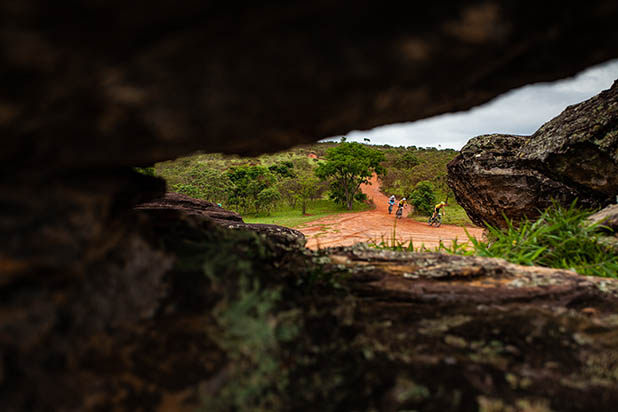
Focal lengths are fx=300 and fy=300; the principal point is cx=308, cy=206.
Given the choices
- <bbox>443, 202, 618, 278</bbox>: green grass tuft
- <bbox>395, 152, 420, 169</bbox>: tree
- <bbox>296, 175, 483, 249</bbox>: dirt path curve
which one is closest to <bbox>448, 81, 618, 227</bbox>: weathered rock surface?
<bbox>443, 202, 618, 278</bbox>: green grass tuft

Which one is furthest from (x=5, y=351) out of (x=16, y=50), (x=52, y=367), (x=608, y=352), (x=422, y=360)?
(x=608, y=352)

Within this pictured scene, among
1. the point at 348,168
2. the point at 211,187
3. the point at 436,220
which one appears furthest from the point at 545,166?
the point at 211,187

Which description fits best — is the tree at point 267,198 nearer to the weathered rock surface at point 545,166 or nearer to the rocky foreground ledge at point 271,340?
the weathered rock surface at point 545,166

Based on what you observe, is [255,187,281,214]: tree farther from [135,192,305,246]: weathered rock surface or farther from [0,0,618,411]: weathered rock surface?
[0,0,618,411]: weathered rock surface

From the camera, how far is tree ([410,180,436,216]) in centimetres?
1516

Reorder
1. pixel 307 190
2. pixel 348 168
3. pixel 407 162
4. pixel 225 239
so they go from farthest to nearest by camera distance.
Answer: pixel 407 162, pixel 307 190, pixel 348 168, pixel 225 239

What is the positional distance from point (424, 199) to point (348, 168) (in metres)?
4.69

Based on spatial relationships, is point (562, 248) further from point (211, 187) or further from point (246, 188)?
point (211, 187)

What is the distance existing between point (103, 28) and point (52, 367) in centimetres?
A: 112

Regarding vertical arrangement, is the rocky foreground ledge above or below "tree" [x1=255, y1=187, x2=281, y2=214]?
below

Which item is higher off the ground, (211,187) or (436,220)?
(211,187)

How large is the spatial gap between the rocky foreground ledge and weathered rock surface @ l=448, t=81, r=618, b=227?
9.36 ft

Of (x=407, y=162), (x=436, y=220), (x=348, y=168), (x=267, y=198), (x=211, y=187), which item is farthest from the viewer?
(x=407, y=162)

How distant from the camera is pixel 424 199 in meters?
15.2
